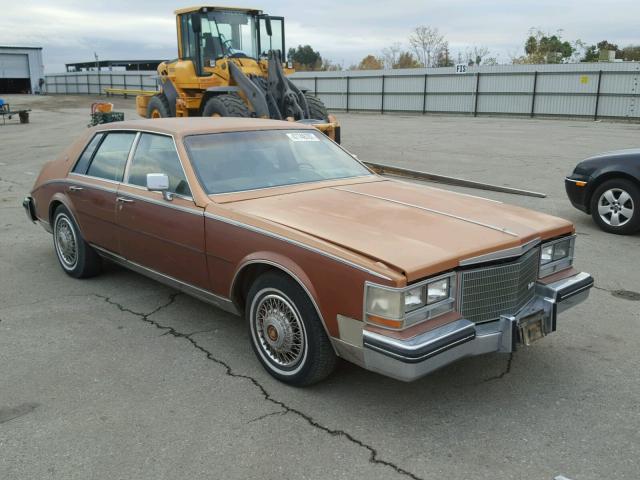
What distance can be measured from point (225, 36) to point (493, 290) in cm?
1341

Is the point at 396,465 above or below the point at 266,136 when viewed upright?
below

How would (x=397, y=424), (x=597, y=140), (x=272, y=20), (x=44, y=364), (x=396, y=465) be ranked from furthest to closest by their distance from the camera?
(x=597, y=140) → (x=272, y=20) → (x=44, y=364) → (x=397, y=424) → (x=396, y=465)

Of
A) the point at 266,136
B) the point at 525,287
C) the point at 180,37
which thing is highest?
the point at 180,37

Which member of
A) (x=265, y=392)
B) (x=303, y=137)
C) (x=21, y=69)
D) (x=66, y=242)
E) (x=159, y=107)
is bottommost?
(x=265, y=392)

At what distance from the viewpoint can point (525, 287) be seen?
3465mm

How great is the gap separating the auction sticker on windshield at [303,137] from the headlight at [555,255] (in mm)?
2151

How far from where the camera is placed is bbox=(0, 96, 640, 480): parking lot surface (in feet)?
9.39

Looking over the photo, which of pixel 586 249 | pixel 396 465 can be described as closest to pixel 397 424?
pixel 396 465

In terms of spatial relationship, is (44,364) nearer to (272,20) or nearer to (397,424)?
(397,424)

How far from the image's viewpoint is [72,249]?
5.61m

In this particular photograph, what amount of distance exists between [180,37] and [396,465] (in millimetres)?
14614

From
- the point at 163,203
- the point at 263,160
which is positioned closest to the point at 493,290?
the point at 263,160

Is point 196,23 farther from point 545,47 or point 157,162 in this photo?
point 545,47

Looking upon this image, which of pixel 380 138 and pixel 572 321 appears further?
pixel 380 138
